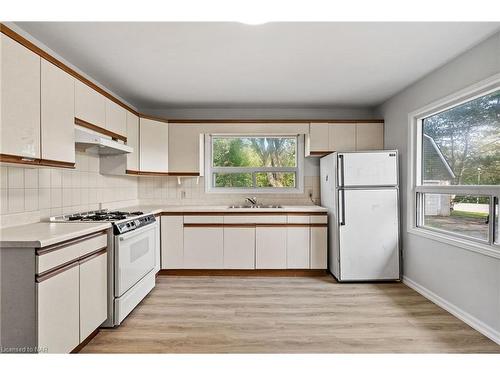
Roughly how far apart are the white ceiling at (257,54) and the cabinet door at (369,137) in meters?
0.48

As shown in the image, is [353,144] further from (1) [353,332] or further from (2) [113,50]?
(2) [113,50]

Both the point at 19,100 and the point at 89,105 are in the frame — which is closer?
the point at 19,100

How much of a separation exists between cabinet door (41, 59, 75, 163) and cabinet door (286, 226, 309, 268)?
2604mm

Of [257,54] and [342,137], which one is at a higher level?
[257,54]

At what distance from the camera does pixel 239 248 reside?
3865mm

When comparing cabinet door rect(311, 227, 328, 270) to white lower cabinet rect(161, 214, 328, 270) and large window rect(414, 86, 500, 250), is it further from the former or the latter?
large window rect(414, 86, 500, 250)

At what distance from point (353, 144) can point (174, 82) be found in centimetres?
252

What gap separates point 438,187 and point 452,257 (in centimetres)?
71

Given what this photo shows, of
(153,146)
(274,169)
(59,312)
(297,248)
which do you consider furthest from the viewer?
(274,169)

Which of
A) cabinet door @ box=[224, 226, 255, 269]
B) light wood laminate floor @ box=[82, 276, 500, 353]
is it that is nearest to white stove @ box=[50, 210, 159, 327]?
light wood laminate floor @ box=[82, 276, 500, 353]

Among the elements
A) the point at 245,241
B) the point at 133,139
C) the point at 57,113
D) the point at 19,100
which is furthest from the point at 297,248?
the point at 19,100

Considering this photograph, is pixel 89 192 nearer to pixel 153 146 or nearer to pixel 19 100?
pixel 153 146

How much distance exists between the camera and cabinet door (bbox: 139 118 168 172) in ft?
12.7

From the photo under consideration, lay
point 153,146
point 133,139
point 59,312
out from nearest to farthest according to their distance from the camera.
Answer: point 59,312, point 133,139, point 153,146
